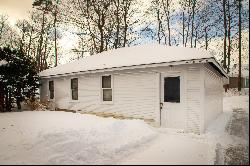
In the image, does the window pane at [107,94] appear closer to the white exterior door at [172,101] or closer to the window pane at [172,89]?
the white exterior door at [172,101]

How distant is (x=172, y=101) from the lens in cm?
1067

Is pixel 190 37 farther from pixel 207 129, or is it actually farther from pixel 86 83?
pixel 207 129

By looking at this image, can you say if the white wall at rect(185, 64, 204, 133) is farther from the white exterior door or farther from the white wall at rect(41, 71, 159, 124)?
the white wall at rect(41, 71, 159, 124)

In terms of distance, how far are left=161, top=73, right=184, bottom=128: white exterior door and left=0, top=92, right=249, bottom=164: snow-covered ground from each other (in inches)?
24.1

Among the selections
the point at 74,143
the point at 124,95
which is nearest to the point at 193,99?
the point at 124,95

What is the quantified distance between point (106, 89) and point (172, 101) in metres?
4.42

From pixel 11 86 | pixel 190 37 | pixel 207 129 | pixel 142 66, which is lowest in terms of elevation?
pixel 207 129

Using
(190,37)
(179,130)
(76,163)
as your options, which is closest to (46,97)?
(179,130)

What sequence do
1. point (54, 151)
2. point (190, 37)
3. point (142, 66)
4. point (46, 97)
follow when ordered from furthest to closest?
point (190, 37), point (46, 97), point (142, 66), point (54, 151)

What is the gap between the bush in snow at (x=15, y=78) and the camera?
17203mm

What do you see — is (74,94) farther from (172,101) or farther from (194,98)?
(194,98)

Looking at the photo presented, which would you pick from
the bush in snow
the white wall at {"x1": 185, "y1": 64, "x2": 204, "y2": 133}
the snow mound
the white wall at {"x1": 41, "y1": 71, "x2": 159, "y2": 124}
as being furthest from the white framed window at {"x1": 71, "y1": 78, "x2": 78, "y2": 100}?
the white wall at {"x1": 185, "y1": 64, "x2": 204, "y2": 133}

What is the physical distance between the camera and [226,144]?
26.4 feet

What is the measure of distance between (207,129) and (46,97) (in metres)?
13.1
